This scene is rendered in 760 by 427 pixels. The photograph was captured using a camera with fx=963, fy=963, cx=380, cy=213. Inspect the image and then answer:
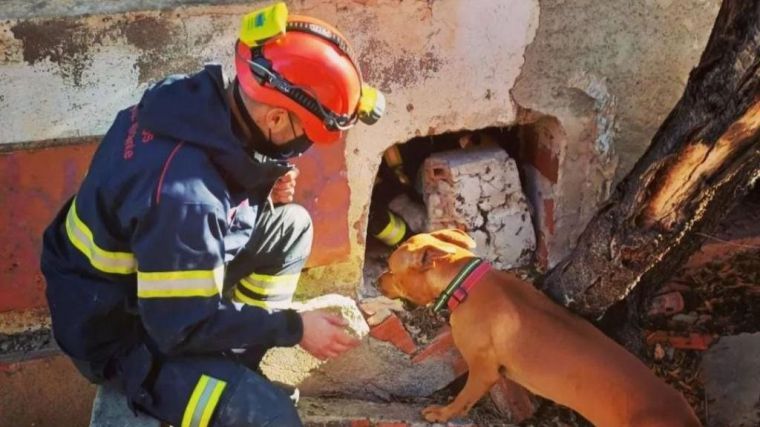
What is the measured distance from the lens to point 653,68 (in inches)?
176

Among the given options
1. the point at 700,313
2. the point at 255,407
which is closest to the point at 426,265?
the point at 255,407

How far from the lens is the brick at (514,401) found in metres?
4.39

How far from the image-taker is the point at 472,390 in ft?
13.8

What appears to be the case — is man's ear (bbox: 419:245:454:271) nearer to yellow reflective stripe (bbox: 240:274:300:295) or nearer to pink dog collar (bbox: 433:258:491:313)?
pink dog collar (bbox: 433:258:491:313)

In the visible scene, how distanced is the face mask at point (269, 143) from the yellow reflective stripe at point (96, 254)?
57cm

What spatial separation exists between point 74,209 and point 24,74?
770 millimetres

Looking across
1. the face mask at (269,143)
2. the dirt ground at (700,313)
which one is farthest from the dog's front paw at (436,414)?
the face mask at (269,143)

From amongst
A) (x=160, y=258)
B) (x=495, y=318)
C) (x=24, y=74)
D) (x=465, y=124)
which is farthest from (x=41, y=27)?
(x=495, y=318)

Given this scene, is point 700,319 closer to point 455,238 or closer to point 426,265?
point 455,238

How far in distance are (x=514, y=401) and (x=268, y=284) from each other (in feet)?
4.33

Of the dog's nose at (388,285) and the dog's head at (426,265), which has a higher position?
the dog's head at (426,265)

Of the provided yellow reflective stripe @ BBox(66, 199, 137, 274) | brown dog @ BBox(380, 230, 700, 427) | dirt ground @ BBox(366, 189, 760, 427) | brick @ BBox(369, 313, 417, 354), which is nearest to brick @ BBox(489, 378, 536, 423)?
dirt ground @ BBox(366, 189, 760, 427)

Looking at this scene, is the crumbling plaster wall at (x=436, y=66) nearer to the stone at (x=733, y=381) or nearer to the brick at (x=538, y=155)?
the brick at (x=538, y=155)

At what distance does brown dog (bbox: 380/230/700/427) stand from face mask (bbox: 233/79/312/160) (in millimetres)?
1056
